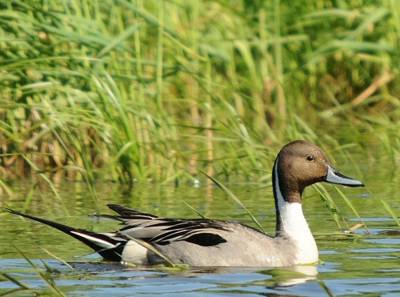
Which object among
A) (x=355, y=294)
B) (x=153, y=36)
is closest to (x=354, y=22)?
(x=153, y=36)

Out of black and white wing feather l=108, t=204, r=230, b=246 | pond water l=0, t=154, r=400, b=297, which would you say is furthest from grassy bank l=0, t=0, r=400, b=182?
black and white wing feather l=108, t=204, r=230, b=246

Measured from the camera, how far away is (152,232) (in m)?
7.45

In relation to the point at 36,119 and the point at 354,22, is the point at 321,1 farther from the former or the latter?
the point at 36,119

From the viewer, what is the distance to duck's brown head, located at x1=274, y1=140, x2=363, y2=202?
786 cm

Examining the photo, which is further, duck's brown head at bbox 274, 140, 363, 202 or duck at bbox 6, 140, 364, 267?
duck's brown head at bbox 274, 140, 363, 202

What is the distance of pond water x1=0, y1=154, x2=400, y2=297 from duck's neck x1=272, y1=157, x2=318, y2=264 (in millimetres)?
100

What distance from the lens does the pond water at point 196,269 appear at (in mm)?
6512

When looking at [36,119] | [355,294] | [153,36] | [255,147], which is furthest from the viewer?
[153,36]

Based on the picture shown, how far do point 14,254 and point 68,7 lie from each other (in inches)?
117

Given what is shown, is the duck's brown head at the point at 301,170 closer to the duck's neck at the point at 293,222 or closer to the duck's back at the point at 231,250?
the duck's neck at the point at 293,222

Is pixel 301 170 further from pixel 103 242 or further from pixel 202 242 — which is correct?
pixel 103 242

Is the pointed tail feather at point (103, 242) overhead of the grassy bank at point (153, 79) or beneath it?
beneath

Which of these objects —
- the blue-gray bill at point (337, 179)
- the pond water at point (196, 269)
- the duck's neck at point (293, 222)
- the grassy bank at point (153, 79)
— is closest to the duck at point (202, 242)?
the duck's neck at point (293, 222)

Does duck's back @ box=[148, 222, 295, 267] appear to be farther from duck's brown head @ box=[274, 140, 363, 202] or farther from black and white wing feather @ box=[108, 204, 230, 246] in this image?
duck's brown head @ box=[274, 140, 363, 202]
